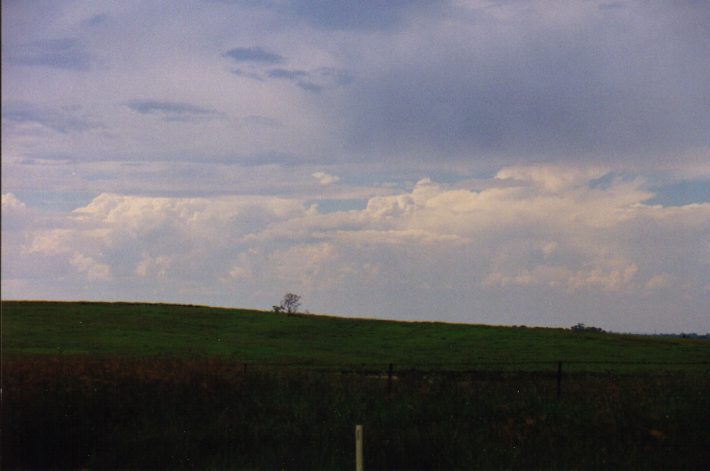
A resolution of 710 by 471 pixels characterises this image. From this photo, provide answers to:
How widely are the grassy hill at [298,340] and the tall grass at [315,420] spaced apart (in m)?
19.5

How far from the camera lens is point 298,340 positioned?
6306cm

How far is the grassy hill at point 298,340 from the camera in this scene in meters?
49.2

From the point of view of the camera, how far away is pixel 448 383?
24.0 m

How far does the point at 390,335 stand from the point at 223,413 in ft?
162

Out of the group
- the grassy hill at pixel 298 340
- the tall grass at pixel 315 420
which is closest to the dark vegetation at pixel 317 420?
the tall grass at pixel 315 420

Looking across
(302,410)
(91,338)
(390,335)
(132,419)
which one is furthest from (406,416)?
(390,335)

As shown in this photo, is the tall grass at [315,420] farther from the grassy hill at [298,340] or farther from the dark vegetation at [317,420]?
the grassy hill at [298,340]

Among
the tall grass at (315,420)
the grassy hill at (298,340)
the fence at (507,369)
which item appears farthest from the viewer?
the grassy hill at (298,340)

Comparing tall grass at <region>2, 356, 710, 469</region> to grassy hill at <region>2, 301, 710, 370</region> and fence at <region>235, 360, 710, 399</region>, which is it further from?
grassy hill at <region>2, 301, 710, 370</region>

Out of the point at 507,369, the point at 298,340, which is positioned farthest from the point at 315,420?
the point at 298,340

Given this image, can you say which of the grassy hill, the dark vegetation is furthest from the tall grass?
the grassy hill

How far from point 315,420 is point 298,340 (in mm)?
43531

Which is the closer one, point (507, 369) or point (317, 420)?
point (317, 420)

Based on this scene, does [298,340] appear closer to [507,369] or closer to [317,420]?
[507,369]
